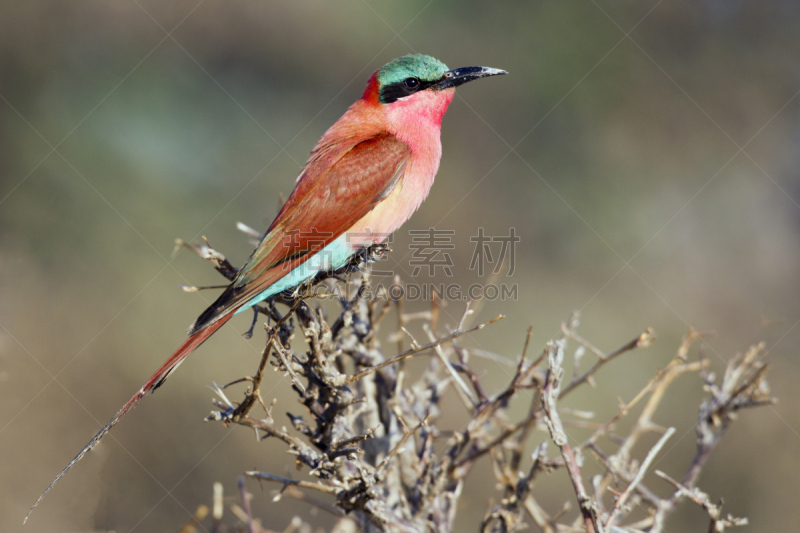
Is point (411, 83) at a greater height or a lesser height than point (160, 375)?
greater

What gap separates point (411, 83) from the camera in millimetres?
2582

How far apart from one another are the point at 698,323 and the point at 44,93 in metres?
4.87

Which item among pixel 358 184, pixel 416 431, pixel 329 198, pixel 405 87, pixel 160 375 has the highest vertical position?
pixel 405 87

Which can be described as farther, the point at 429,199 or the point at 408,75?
the point at 429,199

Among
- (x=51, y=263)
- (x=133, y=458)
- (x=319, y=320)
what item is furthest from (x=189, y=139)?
(x=319, y=320)

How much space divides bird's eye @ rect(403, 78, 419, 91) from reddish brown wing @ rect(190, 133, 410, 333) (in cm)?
28

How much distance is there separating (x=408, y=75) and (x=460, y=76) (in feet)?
0.70

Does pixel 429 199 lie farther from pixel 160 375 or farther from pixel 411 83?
pixel 160 375

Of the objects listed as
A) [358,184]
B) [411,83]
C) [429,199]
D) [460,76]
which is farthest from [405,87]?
[429,199]

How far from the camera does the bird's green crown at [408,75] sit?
2576 millimetres

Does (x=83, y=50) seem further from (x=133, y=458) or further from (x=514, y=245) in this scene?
(x=514, y=245)

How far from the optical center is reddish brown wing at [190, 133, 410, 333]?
217 cm

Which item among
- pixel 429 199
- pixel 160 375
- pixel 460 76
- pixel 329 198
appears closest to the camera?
pixel 160 375

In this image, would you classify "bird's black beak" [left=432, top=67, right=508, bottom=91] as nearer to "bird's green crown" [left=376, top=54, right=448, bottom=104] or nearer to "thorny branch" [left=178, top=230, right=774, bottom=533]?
"bird's green crown" [left=376, top=54, right=448, bottom=104]
